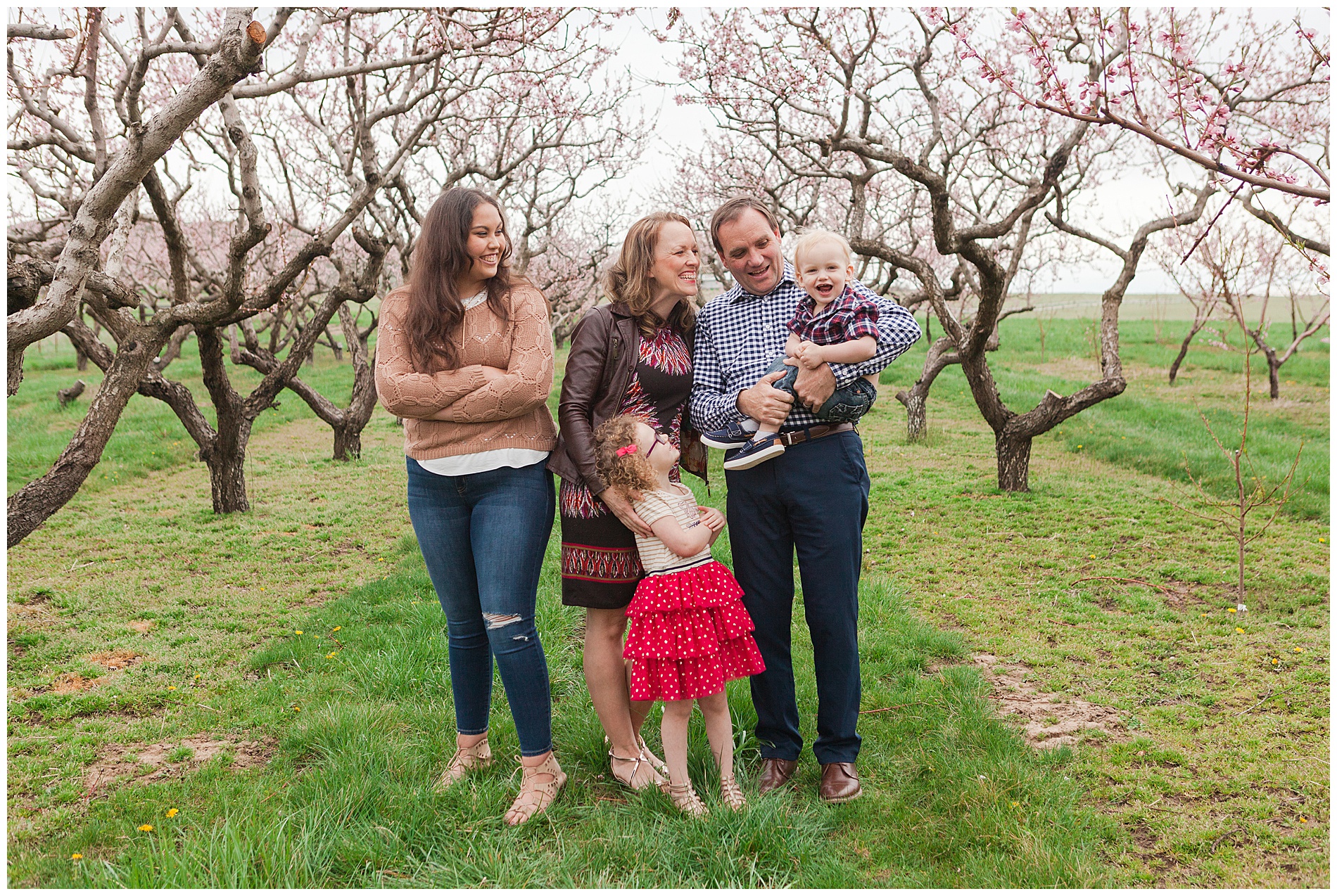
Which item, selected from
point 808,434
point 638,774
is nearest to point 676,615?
point 638,774

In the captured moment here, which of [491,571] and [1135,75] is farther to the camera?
[1135,75]

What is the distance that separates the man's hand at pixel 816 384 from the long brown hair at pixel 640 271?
502mm

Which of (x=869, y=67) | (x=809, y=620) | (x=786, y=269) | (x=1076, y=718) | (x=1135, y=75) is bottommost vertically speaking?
(x=1076, y=718)

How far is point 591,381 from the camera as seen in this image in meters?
2.80

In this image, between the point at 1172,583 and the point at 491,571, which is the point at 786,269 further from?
the point at 1172,583

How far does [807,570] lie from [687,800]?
0.81 m

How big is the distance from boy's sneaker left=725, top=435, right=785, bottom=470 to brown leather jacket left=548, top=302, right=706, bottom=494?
42 centimetres

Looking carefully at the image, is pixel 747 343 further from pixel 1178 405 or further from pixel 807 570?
pixel 1178 405

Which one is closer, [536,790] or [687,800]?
[687,800]

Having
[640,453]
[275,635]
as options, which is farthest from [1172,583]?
[275,635]

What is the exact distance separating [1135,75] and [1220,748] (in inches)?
97.2

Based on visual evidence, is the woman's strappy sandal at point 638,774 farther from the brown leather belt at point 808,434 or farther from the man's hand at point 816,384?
the man's hand at point 816,384

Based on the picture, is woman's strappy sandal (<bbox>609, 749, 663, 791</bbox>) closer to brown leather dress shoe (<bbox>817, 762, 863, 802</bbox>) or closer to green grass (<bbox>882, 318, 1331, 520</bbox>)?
brown leather dress shoe (<bbox>817, 762, 863, 802</bbox>)

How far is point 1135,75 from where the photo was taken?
3.04m
